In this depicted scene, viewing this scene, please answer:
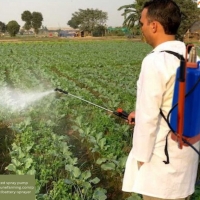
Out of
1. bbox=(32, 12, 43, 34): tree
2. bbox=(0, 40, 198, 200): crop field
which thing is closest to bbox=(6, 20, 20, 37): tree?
bbox=(32, 12, 43, 34): tree

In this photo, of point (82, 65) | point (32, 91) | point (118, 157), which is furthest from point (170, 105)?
point (82, 65)

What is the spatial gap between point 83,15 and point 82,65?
6892 centimetres

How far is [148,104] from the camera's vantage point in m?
2.01

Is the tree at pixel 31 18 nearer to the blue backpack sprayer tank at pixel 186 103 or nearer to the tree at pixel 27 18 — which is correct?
the tree at pixel 27 18

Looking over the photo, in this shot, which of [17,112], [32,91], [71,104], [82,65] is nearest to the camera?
[17,112]

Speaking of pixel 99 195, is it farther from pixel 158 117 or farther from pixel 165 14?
pixel 165 14

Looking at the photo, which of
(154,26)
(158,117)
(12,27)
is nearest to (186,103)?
(158,117)

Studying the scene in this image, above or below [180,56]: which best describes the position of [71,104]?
below

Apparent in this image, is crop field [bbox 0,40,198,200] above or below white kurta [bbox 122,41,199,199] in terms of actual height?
below

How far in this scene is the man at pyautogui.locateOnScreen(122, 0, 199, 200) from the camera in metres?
1.99

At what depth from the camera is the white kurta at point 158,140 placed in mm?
1982

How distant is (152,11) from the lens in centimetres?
210

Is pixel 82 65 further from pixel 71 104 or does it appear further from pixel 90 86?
pixel 71 104

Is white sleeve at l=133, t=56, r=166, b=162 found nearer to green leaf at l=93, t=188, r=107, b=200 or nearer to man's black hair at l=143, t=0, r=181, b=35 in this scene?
man's black hair at l=143, t=0, r=181, b=35
